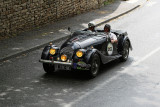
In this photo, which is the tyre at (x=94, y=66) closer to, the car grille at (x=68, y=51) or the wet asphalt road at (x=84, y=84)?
the wet asphalt road at (x=84, y=84)

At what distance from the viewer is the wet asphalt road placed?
31.9 ft

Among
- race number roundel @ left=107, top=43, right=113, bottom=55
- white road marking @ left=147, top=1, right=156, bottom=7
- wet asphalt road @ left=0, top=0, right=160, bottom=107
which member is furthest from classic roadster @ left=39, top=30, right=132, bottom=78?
white road marking @ left=147, top=1, right=156, bottom=7

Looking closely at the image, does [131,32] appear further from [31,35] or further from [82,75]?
[82,75]

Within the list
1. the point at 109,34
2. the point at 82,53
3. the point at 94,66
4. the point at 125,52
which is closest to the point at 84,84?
the point at 94,66

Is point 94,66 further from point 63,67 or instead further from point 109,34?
point 109,34

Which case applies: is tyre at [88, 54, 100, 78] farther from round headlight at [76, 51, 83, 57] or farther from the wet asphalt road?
round headlight at [76, 51, 83, 57]

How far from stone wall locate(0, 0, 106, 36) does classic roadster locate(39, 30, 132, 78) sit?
5.15 meters

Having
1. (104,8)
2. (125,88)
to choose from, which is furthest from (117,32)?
(104,8)

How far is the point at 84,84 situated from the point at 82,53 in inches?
36.1

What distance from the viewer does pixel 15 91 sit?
1051 centimetres

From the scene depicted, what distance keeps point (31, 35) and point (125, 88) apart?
7.85 metres

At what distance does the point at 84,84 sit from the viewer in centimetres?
1112

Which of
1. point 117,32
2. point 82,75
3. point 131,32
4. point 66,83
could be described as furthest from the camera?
point 131,32

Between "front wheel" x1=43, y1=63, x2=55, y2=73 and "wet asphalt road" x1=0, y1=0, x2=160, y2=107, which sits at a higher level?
"front wheel" x1=43, y1=63, x2=55, y2=73
